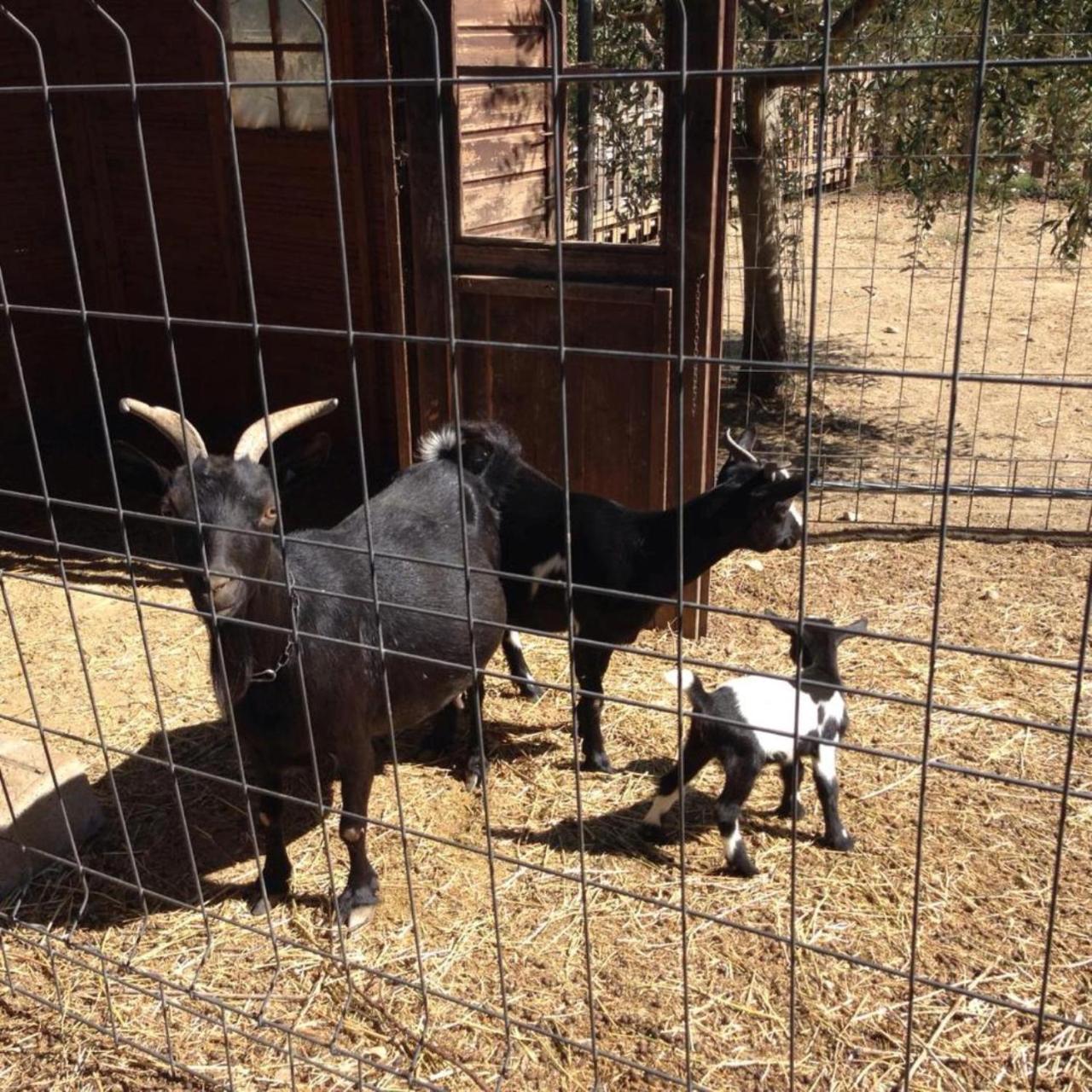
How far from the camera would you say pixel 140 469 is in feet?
11.6

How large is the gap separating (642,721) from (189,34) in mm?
5477

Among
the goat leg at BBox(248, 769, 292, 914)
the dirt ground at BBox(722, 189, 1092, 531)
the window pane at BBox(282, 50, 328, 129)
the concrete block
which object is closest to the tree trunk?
the dirt ground at BBox(722, 189, 1092, 531)

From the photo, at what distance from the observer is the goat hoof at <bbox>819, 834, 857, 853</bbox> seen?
4.04 meters

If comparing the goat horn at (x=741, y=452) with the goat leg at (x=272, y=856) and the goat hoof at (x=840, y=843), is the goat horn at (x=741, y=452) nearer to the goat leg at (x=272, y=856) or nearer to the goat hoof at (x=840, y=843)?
the goat hoof at (x=840, y=843)

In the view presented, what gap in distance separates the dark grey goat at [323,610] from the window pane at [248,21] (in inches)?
149

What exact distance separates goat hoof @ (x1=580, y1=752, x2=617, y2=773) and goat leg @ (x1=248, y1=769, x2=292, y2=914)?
4.13ft

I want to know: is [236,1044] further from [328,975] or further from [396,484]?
[396,484]

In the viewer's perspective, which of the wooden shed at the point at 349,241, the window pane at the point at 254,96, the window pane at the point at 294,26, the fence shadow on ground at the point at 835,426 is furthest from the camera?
the fence shadow on ground at the point at 835,426

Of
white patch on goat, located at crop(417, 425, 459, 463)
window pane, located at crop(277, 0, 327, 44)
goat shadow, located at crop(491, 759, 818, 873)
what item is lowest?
goat shadow, located at crop(491, 759, 818, 873)

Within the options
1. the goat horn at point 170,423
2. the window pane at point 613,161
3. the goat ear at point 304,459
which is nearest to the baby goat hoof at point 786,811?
the goat ear at point 304,459

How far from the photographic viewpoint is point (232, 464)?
3432 mm

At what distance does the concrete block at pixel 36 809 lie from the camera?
396cm

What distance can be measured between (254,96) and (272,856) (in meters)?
5.18

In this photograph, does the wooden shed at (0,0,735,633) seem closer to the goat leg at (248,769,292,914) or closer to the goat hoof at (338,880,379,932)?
the goat leg at (248,769,292,914)
